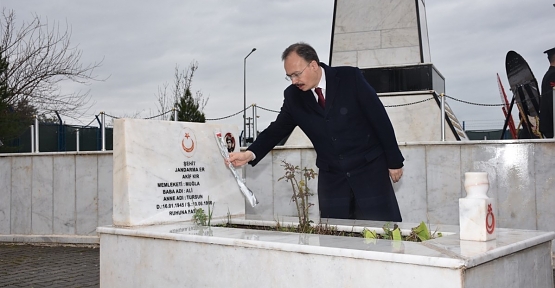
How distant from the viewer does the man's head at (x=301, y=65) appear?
14.9ft

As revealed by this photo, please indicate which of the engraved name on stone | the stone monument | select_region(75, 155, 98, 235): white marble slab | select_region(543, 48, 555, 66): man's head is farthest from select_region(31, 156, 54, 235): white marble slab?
select_region(543, 48, 555, 66): man's head

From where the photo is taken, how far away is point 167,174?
16.0ft

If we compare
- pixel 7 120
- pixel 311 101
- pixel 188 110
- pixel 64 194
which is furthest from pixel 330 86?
pixel 188 110

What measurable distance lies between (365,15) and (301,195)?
9279 mm

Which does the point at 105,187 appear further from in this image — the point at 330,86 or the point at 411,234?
the point at 411,234

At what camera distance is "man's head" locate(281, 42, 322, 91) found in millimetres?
4531

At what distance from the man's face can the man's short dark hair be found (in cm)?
3

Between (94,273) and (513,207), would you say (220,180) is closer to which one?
(94,273)

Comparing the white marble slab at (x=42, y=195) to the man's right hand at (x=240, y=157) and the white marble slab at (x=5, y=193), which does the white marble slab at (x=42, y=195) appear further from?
the man's right hand at (x=240, y=157)

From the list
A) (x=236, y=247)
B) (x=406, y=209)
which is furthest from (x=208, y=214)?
(x=406, y=209)

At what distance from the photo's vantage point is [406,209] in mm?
8070

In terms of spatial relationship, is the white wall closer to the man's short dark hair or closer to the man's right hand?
the man's right hand

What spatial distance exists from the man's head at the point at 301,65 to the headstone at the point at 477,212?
159cm

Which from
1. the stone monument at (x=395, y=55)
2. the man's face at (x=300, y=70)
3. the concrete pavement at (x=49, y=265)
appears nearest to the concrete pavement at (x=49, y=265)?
the concrete pavement at (x=49, y=265)
